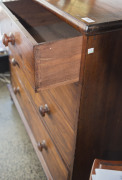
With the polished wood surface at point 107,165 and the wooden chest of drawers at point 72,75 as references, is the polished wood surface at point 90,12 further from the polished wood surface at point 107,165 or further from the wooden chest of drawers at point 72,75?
the polished wood surface at point 107,165

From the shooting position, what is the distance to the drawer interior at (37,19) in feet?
3.39

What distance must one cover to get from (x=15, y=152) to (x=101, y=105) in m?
0.87

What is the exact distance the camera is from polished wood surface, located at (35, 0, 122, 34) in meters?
0.66

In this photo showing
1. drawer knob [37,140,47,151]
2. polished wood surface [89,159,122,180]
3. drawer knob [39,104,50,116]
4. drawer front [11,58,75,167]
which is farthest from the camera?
drawer knob [37,140,47,151]

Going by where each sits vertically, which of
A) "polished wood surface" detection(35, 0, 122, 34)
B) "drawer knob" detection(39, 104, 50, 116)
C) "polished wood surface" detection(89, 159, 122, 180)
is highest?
"polished wood surface" detection(35, 0, 122, 34)

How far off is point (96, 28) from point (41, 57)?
17cm

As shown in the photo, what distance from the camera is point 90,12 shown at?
2.52 feet

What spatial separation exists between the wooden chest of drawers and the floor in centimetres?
18

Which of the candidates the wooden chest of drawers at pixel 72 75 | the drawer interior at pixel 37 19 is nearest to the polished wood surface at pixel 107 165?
the wooden chest of drawers at pixel 72 75

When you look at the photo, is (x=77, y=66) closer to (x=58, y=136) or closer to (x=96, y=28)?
(x=96, y=28)

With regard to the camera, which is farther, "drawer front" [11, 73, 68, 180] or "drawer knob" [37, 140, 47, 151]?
"drawer knob" [37, 140, 47, 151]

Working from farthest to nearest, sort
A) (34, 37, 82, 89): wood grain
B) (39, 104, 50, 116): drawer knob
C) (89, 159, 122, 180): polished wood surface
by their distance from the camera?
1. (39, 104, 50, 116): drawer knob
2. (89, 159, 122, 180): polished wood surface
3. (34, 37, 82, 89): wood grain

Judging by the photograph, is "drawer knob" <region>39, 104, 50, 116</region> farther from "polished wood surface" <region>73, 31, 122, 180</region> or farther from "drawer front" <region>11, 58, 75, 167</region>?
"polished wood surface" <region>73, 31, 122, 180</region>

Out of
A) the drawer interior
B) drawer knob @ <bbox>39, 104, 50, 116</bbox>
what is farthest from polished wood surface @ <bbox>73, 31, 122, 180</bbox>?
the drawer interior
